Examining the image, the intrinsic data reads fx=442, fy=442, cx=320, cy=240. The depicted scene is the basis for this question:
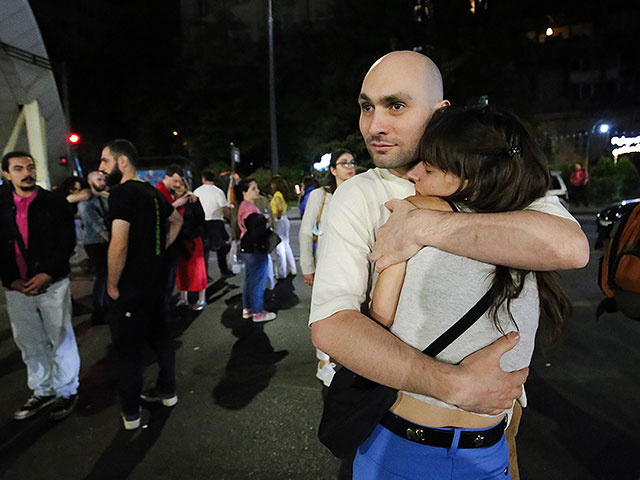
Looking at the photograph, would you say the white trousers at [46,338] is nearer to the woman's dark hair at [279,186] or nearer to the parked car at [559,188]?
the woman's dark hair at [279,186]

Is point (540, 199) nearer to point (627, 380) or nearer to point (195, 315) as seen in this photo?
point (627, 380)

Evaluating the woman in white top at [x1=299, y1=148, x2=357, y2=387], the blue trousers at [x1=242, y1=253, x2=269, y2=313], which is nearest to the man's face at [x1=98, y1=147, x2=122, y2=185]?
the woman in white top at [x1=299, y1=148, x2=357, y2=387]

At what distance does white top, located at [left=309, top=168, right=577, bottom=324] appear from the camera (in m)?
1.27

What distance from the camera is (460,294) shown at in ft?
3.77

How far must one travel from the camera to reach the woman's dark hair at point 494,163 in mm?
1188

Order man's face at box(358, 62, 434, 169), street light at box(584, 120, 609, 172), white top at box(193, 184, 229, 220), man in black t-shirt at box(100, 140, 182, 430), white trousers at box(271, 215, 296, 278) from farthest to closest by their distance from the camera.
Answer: street light at box(584, 120, 609, 172)
white trousers at box(271, 215, 296, 278)
white top at box(193, 184, 229, 220)
man in black t-shirt at box(100, 140, 182, 430)
man's face at box(358, 62, 434, 169)

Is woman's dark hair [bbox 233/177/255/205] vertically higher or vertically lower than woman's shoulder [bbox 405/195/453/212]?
lower

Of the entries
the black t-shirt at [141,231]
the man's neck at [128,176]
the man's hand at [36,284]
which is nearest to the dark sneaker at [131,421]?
the black t-shirt at [141,231]

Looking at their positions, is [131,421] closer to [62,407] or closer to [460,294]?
[62,407]

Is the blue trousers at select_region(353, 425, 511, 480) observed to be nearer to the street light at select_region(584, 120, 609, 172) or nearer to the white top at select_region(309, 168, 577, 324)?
the white top at select_region(309, 168, 577, 324)

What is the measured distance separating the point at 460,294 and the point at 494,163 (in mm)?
370

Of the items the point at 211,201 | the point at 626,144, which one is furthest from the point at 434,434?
the point at 626,144

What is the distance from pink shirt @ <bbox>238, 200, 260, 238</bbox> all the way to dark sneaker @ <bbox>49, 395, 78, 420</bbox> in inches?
105

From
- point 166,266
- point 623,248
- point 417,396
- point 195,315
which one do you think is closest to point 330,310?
point 417,396
